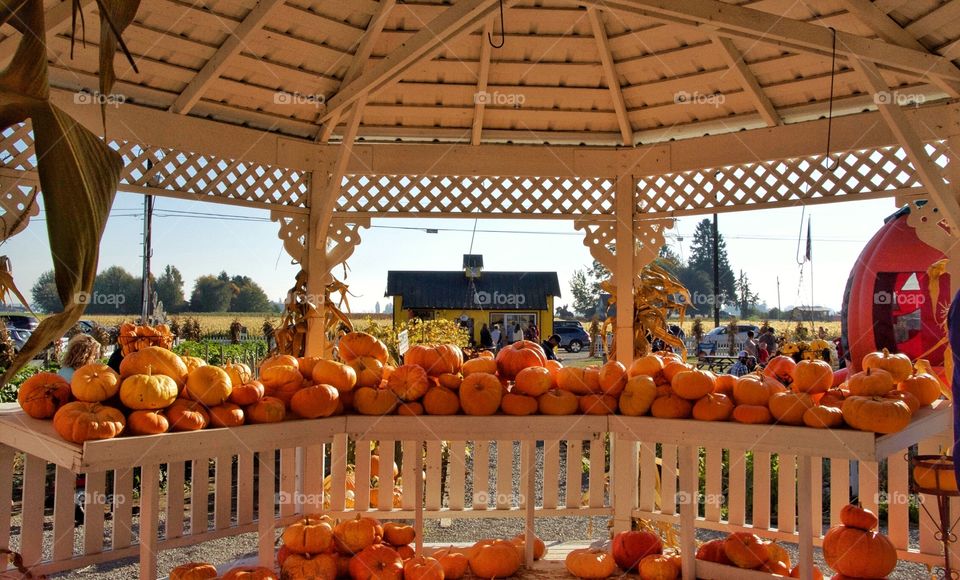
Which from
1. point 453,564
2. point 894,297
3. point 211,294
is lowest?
point 453,564

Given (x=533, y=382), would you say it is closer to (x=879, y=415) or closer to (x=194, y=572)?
(x=879, y=415)

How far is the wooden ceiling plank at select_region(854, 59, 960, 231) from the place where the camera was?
3664 millimetres

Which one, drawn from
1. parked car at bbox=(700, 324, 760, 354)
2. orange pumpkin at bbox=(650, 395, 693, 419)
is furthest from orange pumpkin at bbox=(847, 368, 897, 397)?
parked car at bbox=(700, 324, 760, 354)

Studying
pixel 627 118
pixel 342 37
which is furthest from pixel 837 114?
pixel 342 37

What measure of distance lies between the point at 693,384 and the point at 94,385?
2165mm

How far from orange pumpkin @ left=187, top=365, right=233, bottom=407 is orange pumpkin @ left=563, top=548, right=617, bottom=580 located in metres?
1.52

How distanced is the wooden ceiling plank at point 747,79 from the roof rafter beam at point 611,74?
0.68 metres

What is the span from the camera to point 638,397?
296 cm

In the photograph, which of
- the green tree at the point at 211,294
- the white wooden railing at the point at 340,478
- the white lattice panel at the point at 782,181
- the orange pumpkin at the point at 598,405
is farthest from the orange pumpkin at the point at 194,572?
the green tree at the point at 211,294

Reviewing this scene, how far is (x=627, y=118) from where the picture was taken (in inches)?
212

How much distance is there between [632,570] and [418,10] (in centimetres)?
334

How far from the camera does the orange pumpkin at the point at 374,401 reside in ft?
9.73

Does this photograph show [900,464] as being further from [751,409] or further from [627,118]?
[627,118]

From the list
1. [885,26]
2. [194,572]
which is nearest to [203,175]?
[194,572]
